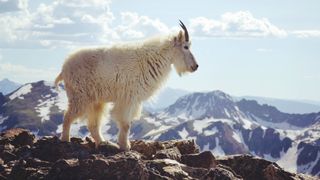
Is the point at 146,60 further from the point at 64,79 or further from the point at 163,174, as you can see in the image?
the point at 163,174

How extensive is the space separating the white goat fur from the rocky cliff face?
3.83 feet

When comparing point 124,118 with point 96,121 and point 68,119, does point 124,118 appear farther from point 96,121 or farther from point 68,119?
point 68,119

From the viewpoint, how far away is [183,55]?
2209 centimetres

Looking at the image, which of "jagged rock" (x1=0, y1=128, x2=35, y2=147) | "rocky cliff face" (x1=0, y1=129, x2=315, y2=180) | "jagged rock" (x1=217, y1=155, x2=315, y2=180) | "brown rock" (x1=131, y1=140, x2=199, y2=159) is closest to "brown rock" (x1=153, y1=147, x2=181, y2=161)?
"rocky cliff face" (x1=0, y1=129, x2=315, y2=180)

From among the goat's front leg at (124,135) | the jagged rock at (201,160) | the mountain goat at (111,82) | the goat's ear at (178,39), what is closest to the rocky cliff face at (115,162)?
the jagged rock at (201,160)

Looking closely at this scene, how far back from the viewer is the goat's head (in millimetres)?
21969

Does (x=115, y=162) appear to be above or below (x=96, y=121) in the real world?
below

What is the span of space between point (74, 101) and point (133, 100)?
2.33 m

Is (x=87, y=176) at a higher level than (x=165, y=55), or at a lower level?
lower

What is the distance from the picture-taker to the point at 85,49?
20.7 meters

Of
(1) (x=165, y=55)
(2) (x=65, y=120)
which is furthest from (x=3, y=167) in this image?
(1) (x=165, y=55)

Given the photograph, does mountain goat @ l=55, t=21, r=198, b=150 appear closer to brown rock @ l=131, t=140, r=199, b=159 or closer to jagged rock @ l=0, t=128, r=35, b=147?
brown rock @ l=131, t=140, r=199, b=159

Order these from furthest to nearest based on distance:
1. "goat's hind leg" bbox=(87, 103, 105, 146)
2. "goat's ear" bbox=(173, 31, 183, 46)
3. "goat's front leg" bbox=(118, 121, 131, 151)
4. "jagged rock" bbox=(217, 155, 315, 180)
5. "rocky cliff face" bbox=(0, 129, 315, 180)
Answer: "goat's ear" bbox=(173, 31, 183, 46)
"goat's hind leg" bbox=(87, 103, 105, 146)
"goat's front leg" bbox=(118, 121, 131, 151)
"jagged rock" bbox=(217, 155, 315, 180)
"rocky cliff face" bbox=(0, 129, 315, 180)

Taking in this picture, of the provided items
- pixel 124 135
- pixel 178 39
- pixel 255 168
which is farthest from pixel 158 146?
pixel 178 39
